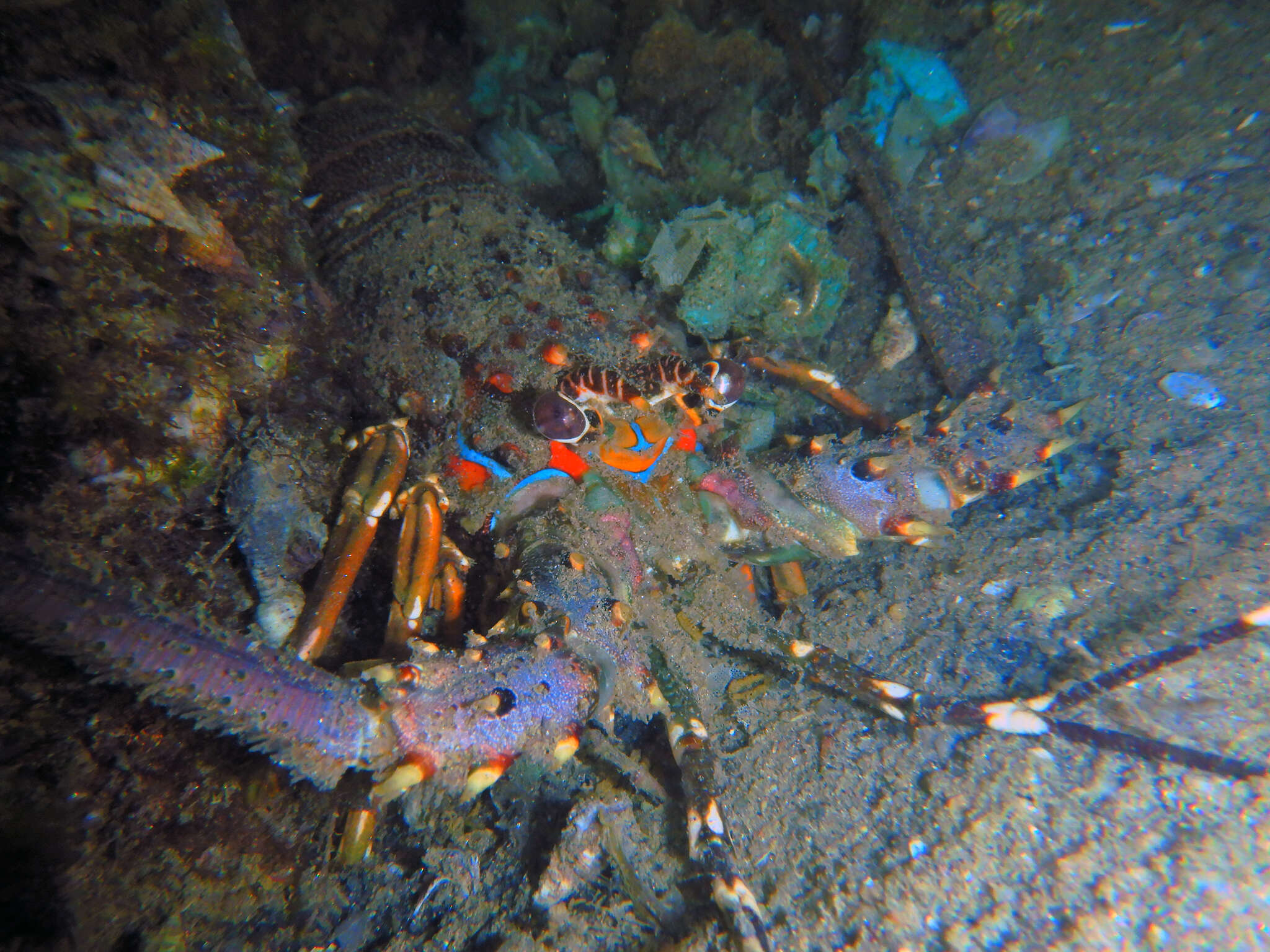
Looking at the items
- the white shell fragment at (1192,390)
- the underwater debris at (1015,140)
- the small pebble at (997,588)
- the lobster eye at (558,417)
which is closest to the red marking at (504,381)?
the lobster eye at (558,417)

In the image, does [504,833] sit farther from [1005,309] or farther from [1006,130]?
[1006,130]

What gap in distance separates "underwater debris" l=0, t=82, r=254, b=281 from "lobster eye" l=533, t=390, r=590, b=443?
1377mm

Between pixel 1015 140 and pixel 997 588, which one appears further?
pixel 1015 140

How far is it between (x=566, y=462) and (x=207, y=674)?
5.51ft

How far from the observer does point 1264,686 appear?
2051 millimetres

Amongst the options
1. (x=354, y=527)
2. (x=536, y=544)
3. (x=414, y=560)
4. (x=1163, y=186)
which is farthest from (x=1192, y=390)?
(x=354, y=527)

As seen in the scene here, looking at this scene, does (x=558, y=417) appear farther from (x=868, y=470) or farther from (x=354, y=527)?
(x=868, y=470)

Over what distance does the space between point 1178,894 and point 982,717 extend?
782 mm

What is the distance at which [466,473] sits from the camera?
9.38 ft

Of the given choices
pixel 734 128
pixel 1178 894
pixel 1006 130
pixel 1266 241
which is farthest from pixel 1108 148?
pixel 1178 894

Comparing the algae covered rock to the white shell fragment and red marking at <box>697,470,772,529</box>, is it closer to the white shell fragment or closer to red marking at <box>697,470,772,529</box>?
red marking at <box>697,470,772,529</box>

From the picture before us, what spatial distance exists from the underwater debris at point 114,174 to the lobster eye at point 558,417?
1377mm

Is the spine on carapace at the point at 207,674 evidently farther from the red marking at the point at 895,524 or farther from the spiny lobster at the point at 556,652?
the red marking at the point at 895,524

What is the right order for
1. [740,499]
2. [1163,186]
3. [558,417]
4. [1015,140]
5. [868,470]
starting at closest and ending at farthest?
[558,417], [740,499], [868,470], [1163,186], [1015,140]
